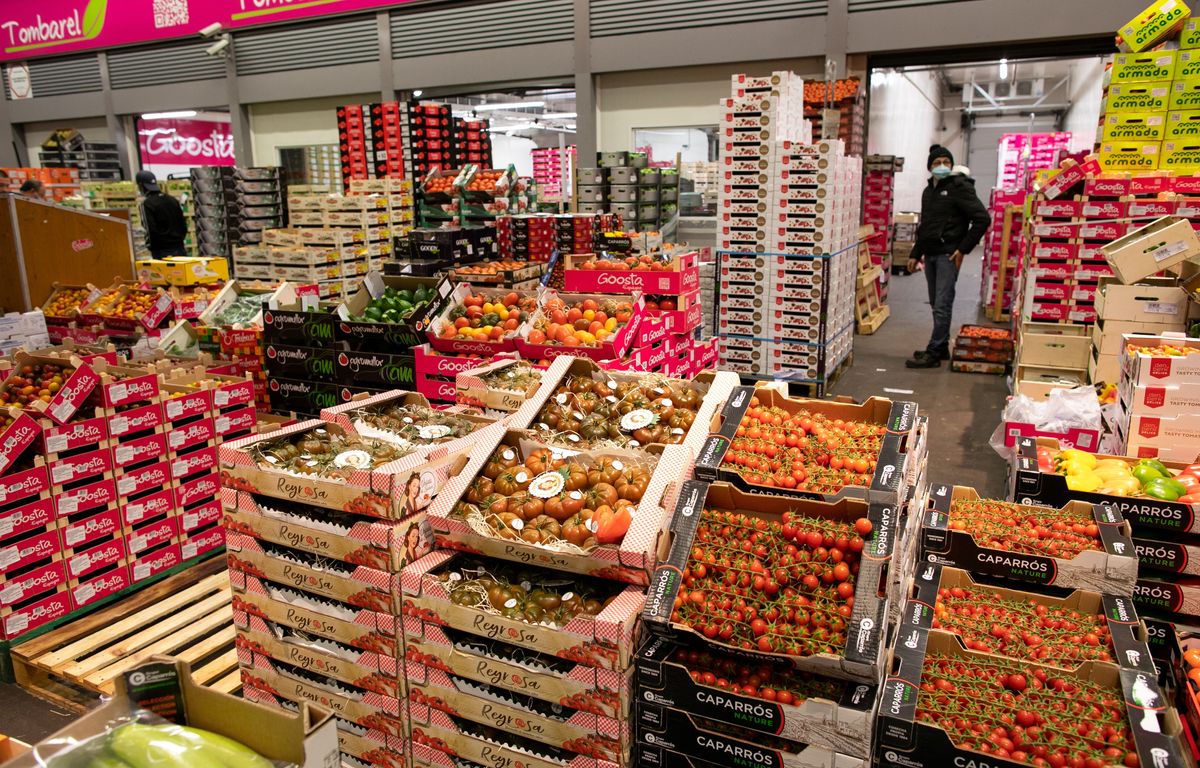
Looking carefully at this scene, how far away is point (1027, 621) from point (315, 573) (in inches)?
91.9

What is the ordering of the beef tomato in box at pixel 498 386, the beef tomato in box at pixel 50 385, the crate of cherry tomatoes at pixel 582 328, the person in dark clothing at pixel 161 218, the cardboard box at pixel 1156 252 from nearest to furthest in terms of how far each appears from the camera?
1. the beef tomato in box at pixel 498 386
2. the beef tomato in box at pixel 50 385
3. the crate of cherry tomatoes at pixel 582 328
4. the cardboard box at pixel 1156 252
5. the person in dark clothing at pixel 161 218

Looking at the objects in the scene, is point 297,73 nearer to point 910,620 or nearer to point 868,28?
point 868,28

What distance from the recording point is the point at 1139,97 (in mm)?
7027

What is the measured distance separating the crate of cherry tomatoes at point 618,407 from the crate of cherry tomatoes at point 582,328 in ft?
3.45

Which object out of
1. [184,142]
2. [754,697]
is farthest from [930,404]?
A: [184,142]

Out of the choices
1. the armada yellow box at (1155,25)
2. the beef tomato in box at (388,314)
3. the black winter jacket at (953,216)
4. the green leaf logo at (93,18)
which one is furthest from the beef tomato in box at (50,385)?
the green leaf logo at (93,18)

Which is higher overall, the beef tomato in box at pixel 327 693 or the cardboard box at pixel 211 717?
the cardboard box at pixel 211 717

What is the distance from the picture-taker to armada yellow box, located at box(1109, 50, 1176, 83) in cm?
682

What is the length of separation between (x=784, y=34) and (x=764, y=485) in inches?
389

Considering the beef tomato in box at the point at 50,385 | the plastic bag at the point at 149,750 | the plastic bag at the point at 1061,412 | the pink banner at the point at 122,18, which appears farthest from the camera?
the pink banner at the point at 122,18

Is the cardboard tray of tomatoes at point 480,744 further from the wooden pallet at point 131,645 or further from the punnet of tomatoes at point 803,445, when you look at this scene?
the wooden pallet at point 131,645

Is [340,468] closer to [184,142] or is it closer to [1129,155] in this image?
[1129,155]

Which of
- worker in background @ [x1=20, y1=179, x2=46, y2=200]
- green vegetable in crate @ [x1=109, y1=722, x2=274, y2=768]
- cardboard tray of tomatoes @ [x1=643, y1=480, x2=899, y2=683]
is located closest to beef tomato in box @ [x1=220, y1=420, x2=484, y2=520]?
cardboard tray of tomatoes @ [x1=643, y1=480, x2=899, y2=683]

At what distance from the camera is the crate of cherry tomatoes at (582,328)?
14.4 ft
